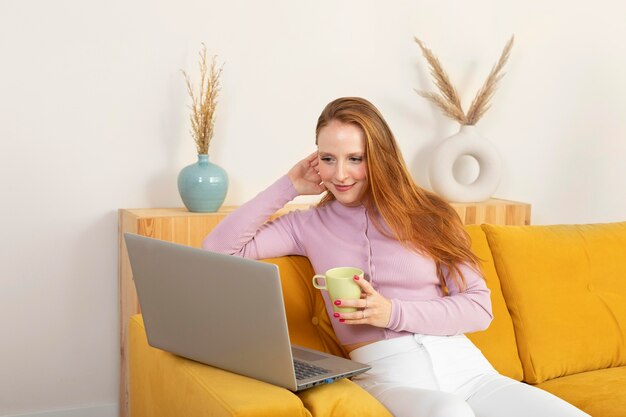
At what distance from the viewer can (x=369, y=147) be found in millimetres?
2105

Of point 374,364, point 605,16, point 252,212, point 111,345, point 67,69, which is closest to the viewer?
point 374,364

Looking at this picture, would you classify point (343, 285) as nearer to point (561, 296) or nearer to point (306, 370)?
point (306, 370)

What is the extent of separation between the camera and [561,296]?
2.50m

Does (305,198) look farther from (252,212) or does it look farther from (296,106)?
(252,212)

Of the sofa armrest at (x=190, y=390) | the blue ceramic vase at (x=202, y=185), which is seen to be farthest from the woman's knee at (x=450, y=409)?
the blue ceramic vase at (x=202, y=185)

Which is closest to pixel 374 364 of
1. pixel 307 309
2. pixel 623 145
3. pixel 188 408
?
pixel 307 309

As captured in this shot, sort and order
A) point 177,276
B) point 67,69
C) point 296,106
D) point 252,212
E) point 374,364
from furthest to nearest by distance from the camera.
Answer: point 296,106 < point 67,69 < point 252,212 < point 374,364 < point 177,276

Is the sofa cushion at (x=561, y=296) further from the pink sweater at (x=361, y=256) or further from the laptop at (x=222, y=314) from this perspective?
the laptop at (x=222, y=314)

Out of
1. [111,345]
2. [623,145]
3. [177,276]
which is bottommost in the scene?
[111,345]

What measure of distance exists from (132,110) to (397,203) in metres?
1.19

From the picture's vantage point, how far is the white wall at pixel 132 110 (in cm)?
280

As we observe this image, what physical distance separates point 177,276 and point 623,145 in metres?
2.74

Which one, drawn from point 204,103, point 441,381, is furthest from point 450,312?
point 204,103

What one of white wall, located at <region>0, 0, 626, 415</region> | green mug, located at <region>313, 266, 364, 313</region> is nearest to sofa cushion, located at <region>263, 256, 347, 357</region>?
green mug, located at <region>313, 266, 364, 313</region>
